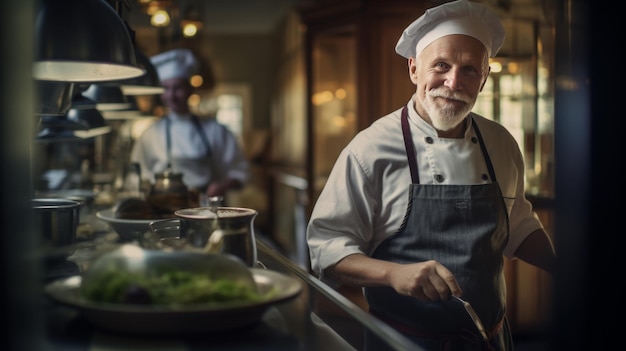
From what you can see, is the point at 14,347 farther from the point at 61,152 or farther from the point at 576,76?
the point at 61,152

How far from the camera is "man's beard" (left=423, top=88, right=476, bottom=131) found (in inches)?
59.8

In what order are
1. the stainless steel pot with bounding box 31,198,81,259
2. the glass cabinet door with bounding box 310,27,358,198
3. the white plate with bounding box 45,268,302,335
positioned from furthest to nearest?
the glass cabinet door with bounding box 310,27,358,198
the stainless steel pot with bounding box 31,198,81,259
the white plate with bounding box 45,268,302,335

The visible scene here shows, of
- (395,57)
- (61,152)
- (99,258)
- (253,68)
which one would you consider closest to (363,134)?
(99,258)

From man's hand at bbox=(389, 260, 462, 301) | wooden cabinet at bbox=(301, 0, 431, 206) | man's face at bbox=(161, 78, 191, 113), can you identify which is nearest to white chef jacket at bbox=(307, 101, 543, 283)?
man's hand at bbox=(389, 260, 462, 301)

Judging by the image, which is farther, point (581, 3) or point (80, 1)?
point (80, 1)

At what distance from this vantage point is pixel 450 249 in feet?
5.03

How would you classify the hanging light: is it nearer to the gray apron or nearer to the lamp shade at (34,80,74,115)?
the lamp shade at (34,80,74,115)

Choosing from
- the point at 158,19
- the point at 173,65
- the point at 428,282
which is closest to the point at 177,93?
the point at 173,65

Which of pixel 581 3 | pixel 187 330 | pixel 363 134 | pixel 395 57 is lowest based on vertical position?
pixel 187 330

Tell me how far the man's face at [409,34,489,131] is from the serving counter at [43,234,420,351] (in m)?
0.52

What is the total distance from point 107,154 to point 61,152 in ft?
2.06

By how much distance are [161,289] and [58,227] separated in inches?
20.3

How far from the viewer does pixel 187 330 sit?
0.92 meters

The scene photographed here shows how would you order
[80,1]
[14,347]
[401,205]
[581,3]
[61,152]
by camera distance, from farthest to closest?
1. [61,152]
2. [401,205]
3. [80,1]
4. [581,3]
5. [14,347]
